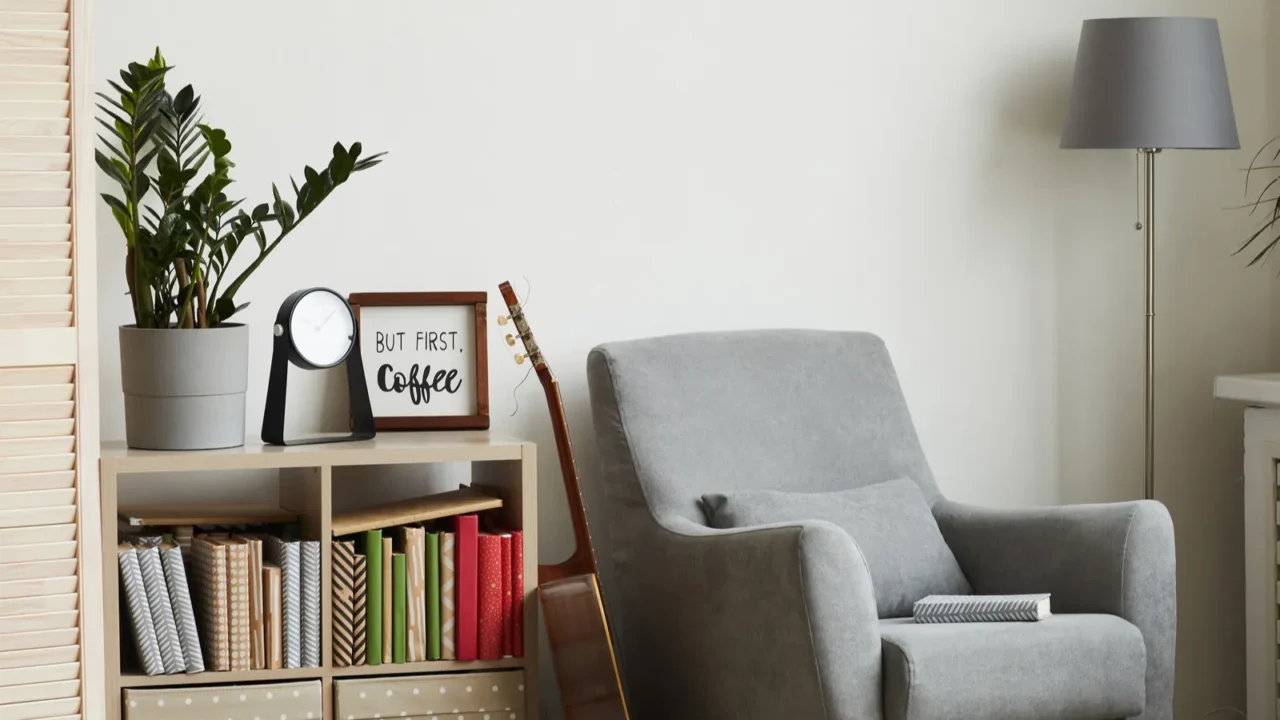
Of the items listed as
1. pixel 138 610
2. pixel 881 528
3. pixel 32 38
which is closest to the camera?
pixel 32 38

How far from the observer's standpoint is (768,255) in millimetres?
3111

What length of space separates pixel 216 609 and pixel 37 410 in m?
0.44

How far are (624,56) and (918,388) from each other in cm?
100

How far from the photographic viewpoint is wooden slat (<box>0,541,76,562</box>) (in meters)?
2.10

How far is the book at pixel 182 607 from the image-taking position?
2322 mm

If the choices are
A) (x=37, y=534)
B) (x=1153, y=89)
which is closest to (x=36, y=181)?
(x=37, y=534)

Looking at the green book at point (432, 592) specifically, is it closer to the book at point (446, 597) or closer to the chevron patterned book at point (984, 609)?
the book at point (446, 597)

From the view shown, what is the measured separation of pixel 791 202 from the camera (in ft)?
10.2

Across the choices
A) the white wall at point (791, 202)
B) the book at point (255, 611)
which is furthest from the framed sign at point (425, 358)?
the book at point (255, 611)

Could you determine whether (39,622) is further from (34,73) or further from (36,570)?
(34,73)

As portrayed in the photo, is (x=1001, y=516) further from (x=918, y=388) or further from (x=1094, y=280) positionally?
(x=1094, y=280)

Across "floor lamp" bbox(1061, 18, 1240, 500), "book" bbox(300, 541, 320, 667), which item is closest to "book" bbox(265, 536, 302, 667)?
"book" bbox(300, 541, 320, 667)

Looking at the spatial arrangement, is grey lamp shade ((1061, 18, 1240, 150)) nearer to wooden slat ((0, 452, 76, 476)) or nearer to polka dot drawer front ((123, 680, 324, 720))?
polka dot drawer front ((123, 680, 324, 720))

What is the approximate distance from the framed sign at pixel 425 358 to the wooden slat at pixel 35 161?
2.37ft
